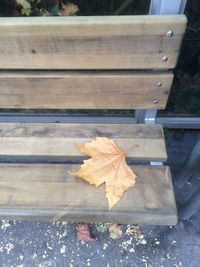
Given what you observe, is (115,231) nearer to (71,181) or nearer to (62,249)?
(62,249)

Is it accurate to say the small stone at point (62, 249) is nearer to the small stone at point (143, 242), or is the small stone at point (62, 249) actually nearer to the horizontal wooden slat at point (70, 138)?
the small stone at point (143, 242)

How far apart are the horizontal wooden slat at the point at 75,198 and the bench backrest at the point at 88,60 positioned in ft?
1.10

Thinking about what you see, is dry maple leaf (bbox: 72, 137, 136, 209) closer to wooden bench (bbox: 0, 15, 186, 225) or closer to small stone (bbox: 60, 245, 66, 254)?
wooden bench (bbox: 0, 15, 186, 225)

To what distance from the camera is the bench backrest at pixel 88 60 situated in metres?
1.33

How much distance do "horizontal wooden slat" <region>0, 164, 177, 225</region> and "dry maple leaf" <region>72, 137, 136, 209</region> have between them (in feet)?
0.08

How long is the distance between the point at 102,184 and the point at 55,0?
95 centimetres

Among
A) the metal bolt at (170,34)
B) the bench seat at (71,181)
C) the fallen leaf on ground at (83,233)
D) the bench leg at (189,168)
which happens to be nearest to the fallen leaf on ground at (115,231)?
the fallen leaf on ground at (83,233)

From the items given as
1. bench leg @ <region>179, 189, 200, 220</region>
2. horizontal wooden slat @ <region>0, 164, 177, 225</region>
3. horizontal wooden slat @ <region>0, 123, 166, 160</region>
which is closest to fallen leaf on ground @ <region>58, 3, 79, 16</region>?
horizontal wooden slat @ <region>0, 123, 166, 160</region>

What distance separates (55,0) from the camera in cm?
178

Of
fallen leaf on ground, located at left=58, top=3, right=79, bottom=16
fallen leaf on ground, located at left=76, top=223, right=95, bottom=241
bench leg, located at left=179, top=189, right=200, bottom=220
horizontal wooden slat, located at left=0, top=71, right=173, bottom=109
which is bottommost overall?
fallen leaf on ground, located at left=76, top=223, right=95, bottom=241

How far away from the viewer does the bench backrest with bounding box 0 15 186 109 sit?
133 centimetres

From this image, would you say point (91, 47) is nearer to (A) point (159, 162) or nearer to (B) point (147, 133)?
(B) point (147, 133)

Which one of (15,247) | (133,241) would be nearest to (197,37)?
(133,241)

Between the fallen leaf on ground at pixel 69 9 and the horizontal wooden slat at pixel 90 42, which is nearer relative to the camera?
the horizontal wooden slat at pixel 90 42
